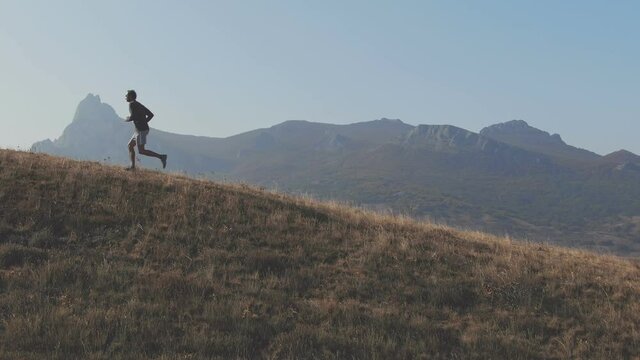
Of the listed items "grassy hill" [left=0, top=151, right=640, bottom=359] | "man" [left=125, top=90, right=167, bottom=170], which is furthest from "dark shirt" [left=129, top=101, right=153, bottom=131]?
"grassy hill" [left=0, top=151, right=640, bottom=359]

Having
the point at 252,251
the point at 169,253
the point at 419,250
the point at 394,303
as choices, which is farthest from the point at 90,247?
the point at 419,250

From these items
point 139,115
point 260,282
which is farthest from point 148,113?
point 260,282

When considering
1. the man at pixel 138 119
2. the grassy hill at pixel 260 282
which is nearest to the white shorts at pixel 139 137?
the man at pixel 138 119

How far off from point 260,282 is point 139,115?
7.77 m

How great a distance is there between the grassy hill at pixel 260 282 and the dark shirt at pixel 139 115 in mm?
1674

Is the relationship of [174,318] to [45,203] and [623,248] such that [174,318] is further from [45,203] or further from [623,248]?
[623,248]

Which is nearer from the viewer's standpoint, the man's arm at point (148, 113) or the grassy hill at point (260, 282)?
the grassy hill at point (260, 282)

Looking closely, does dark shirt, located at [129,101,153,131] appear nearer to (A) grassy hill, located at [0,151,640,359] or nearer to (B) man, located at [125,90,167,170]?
(B) man, located at [125,90,167,170]

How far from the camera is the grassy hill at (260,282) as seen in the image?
25.4ft

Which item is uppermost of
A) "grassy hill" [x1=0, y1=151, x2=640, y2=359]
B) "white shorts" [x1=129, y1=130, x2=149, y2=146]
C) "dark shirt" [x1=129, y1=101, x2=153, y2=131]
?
"dark shirt" [x1=129, y1=101, x2=153, y2=131]

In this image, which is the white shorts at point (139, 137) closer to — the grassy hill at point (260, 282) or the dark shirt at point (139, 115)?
the dark shirt at point (139, 115)

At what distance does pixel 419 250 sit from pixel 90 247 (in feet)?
22.3

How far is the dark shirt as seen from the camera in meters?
15.4

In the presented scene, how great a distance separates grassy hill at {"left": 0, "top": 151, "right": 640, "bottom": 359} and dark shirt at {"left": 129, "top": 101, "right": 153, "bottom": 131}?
5.49 feet
